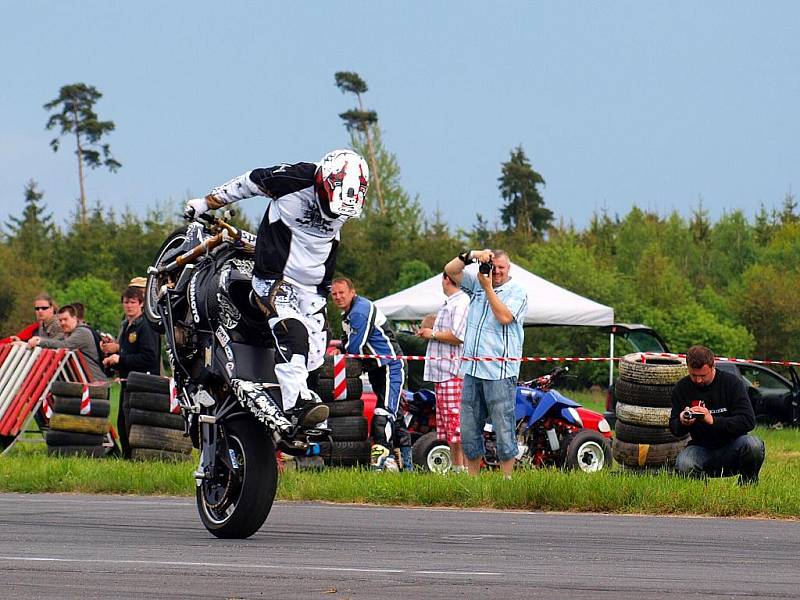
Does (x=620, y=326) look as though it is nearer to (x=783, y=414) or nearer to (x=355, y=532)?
(x=783, y=414)

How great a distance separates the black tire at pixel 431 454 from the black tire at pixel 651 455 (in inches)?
83.3

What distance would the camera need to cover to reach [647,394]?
14547 millimetres

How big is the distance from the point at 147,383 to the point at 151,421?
0.42 m

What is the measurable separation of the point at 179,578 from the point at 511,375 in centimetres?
696

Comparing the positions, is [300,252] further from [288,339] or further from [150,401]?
[150,401]

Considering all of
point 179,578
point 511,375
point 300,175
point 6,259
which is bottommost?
point 179,578

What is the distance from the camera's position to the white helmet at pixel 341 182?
8680mm

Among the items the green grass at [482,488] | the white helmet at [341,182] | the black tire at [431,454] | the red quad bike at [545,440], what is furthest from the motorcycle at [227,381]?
the red quad bike at [545,440]

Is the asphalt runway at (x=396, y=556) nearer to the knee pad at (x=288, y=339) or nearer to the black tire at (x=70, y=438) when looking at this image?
the knee pad at (x=288, y=339)

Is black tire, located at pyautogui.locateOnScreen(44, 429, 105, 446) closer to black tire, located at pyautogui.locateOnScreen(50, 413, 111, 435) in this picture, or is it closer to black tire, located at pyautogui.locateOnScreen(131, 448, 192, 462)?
black tire, located at pyautogui.locateOnScreen(50, 413, 111, 435)

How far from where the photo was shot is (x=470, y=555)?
798 cm

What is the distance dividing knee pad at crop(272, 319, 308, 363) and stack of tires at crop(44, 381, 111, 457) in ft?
29.3

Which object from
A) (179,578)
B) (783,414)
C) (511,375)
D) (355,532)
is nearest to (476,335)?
(511,375)

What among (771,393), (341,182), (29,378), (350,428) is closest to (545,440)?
(350,428)
